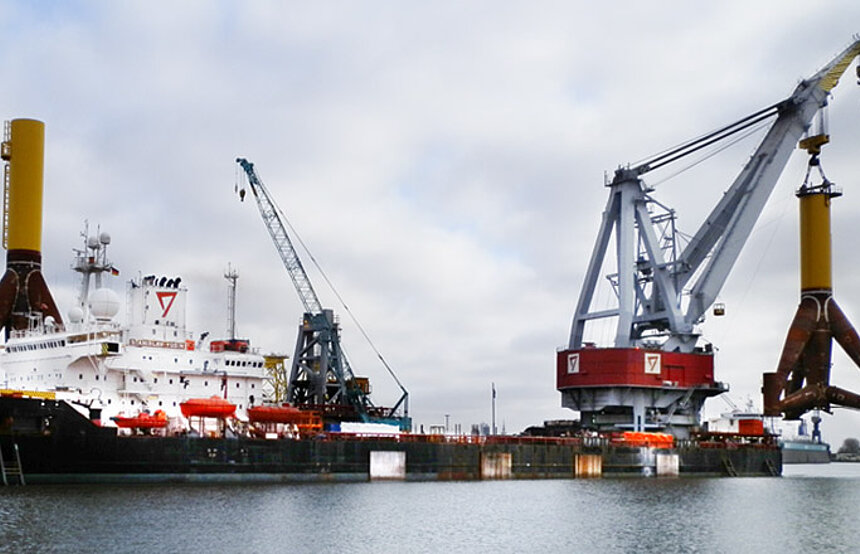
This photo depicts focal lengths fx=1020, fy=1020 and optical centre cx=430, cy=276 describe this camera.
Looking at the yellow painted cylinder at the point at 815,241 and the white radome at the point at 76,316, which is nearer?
the white radome at the point at 76,316

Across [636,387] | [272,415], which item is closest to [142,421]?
[272,415]

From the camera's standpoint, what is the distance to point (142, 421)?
143ft

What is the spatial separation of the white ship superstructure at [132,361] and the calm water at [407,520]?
242 inches

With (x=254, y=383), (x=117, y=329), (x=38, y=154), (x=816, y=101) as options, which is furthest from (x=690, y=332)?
(x=38, y=154)

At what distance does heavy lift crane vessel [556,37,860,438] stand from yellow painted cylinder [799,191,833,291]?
6.56 m

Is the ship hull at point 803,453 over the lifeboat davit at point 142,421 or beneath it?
beneath

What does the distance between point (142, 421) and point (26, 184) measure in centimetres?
2557

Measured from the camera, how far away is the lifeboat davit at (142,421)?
43375mm

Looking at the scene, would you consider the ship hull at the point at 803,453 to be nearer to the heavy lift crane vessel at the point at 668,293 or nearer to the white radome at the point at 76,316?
the heavy lift crane vessel at the point at 668,293

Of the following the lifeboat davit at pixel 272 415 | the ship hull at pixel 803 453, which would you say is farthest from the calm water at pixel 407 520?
the ship hull at pixel 803 453

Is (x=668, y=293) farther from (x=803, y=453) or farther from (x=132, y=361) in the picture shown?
(x=803, y=453)

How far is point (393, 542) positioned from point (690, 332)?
40.2m

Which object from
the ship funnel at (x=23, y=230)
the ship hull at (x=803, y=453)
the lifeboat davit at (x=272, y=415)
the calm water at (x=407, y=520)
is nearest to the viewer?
the calm water at (x=407, y=520)

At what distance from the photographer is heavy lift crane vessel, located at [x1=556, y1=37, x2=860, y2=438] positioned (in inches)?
2559
